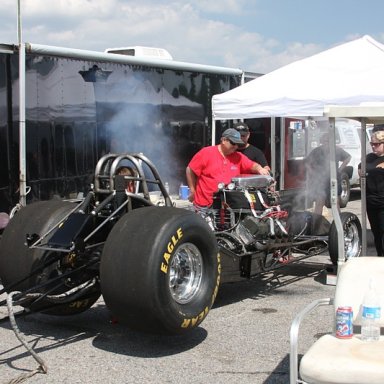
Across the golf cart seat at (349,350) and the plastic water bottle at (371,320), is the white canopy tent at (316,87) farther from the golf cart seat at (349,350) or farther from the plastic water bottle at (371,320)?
the plastic water bottle at (371,320)

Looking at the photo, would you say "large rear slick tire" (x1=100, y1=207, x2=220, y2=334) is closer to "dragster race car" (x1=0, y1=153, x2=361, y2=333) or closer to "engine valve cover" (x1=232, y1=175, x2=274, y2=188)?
"dragster race car" (x1=0, y1=153, x2=361, y2=333)

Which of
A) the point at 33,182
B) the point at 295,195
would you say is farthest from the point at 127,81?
the point at 295,195

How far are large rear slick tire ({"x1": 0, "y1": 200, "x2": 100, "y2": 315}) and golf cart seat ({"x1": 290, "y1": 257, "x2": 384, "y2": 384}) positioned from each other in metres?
2.09

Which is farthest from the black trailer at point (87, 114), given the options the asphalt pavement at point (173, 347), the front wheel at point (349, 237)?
the front wheel at point (349, 237)

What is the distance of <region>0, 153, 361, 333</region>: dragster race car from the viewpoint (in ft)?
15.0

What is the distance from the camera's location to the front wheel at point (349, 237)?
286 inches

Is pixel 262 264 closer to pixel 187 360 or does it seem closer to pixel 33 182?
pixel 187 360

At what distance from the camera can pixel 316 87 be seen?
781 centimetres

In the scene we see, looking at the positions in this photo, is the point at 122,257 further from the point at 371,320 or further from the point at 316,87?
the point at 316,87

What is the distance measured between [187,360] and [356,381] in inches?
71.9

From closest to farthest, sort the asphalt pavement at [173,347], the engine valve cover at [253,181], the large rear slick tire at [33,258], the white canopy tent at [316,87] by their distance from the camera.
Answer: the asphalt pavement at [173,347], the large rear slick tire at [33,258], the engine valve cover at [253,181], the white canopy tent at [316,87]

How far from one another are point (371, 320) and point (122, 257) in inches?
69.5

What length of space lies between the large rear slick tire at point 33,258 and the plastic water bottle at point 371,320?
230 centimetres

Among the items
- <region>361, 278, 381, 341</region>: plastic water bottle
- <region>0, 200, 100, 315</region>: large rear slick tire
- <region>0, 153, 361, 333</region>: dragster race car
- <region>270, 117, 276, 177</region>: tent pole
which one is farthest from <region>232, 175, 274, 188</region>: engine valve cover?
<region>270, 117, 276, 177</region>: tent pole
